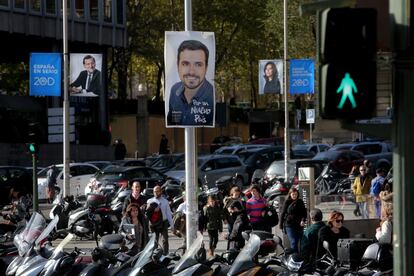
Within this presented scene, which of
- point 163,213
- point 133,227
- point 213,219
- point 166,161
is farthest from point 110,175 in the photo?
point 133,227

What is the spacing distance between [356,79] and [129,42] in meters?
60.8

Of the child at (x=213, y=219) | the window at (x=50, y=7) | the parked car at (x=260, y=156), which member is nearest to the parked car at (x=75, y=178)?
the parked car at (x=260, y=156)

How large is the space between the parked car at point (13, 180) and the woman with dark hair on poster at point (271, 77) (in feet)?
29.7

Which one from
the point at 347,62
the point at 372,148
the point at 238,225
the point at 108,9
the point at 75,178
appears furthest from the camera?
the point at 108,9

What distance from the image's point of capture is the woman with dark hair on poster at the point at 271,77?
40062mm

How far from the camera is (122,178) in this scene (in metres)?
34.7

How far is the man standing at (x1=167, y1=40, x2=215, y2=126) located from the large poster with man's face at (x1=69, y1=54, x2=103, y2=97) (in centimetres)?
1668

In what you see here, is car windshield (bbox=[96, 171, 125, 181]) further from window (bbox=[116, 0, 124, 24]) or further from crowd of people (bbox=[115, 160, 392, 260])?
window (bbox=[116, 0, 124, 24])

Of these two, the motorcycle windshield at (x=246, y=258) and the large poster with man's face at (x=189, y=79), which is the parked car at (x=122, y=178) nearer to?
the large poster with man's face at (x=189, y=79)

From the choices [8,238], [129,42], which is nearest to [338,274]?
[8,238]

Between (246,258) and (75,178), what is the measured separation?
86.6 feet

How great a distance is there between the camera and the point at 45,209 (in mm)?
34094

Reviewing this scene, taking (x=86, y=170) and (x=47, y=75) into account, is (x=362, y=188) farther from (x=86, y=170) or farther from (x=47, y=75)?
(x=86, y=170)

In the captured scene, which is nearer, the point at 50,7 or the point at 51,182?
the point at 51,182
